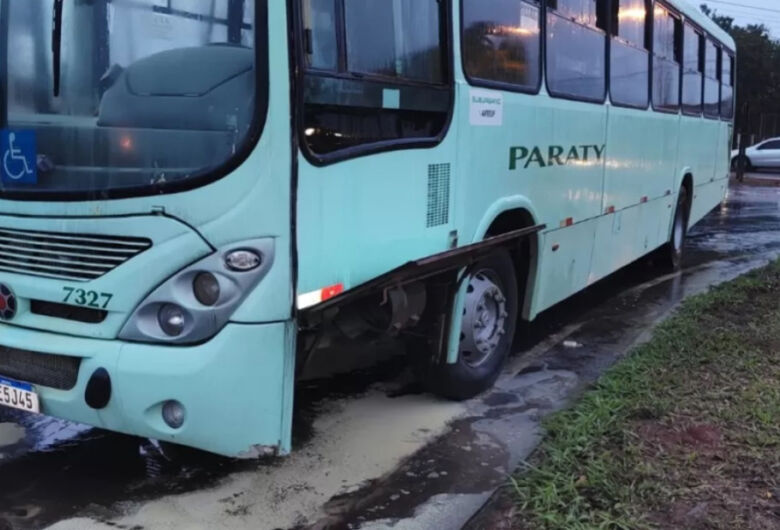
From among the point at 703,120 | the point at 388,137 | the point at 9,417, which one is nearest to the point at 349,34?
the point at 388,137

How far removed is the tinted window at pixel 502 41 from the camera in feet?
15.2

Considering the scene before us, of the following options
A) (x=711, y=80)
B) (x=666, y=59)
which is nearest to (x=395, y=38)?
(x=666, y=59)

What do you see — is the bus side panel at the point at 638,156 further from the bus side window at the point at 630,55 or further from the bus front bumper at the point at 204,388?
the bus front bumper at the point at 204,388

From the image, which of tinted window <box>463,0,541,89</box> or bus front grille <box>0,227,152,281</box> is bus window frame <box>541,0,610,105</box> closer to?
tinted window <box>463,0,541,89</box>

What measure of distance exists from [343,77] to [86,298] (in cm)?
147

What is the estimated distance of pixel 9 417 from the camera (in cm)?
469

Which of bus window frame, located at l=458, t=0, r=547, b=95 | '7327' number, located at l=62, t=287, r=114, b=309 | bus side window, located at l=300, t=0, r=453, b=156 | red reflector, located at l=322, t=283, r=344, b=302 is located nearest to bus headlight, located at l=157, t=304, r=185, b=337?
'7327' number, located at l=62, t=287, r=114, b=309

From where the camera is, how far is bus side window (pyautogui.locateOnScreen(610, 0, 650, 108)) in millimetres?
7031

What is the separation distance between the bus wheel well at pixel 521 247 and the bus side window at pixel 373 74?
1.18 m

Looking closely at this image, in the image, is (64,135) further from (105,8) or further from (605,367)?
(605,367)

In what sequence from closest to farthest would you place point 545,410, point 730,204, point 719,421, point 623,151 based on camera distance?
point 719,421
point 545,410
point 623,151
point 730,204

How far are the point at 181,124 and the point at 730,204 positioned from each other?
1845cm

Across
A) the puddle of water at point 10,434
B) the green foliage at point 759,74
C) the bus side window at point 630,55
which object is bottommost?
the puddle of water at point 10,434

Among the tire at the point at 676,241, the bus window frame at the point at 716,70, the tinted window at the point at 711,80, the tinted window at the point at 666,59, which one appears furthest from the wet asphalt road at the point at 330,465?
→ the tinted window at the point at 711,80
